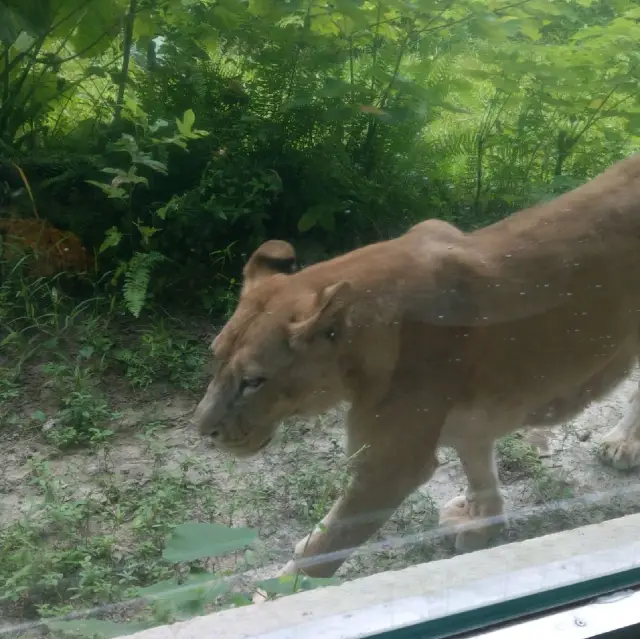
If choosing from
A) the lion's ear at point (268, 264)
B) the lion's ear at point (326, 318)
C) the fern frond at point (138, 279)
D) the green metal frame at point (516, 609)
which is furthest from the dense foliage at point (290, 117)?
the green metal frame at point (516, 609)

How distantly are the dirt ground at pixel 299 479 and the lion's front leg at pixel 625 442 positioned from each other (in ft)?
0.12

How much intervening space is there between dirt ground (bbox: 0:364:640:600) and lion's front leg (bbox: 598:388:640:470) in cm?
4

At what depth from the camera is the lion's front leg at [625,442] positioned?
231cm

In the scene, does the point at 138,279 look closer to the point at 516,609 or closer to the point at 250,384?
the point at 250,384

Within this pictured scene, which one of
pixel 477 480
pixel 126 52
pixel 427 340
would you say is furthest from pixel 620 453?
pixel 126 52

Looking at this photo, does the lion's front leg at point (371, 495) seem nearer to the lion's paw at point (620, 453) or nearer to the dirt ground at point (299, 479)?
the dirt ground at point (299, 479)

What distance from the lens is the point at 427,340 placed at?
5.95 feet

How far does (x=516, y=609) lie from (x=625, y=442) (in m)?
1.40

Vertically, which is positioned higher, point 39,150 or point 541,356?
point 39,150

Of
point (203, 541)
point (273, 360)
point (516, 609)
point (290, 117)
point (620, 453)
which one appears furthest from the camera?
point (290, 117)

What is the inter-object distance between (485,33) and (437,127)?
1.12 feet

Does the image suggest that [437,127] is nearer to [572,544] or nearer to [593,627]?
[572,544]

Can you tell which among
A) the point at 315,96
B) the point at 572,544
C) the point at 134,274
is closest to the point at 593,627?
the point at 572,544

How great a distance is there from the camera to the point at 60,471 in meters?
2.09
